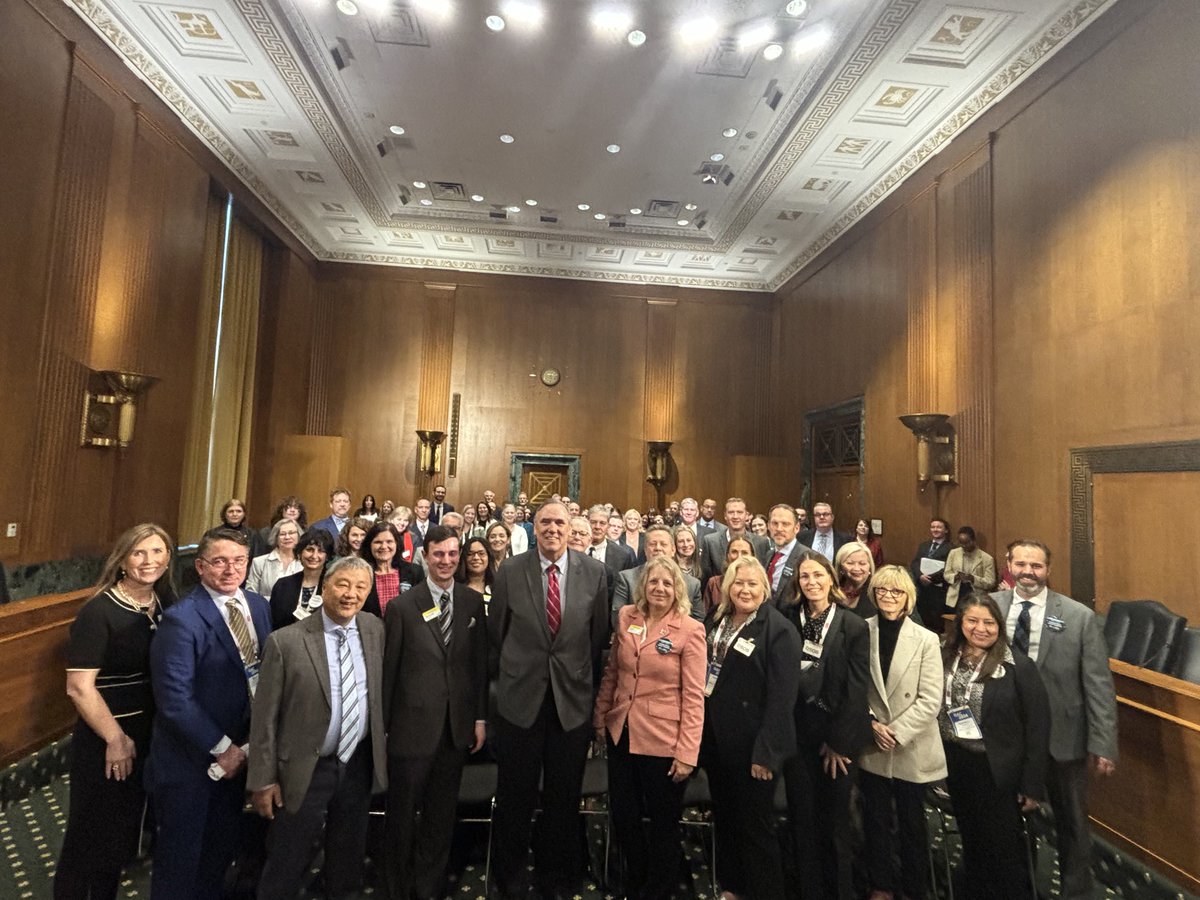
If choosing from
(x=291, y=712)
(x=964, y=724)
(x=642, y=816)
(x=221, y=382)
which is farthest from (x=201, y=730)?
(x=221, y=382)

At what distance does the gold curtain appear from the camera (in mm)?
7285

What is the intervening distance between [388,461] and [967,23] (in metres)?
8.88

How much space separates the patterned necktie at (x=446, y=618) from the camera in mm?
2465

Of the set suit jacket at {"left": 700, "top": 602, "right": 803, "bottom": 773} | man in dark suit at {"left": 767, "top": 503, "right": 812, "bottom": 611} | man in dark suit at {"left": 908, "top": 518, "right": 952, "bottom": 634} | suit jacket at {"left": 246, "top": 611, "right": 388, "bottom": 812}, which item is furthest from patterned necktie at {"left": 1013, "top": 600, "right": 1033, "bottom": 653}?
suit jacket at {"left": 246, "top": 611, "right": 388, "bottom": 812}

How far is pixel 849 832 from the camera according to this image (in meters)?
2.52

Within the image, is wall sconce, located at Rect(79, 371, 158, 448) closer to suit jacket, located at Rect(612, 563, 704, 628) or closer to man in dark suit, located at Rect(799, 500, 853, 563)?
suit jacket, located at Rect(612, 563, 704, 628)

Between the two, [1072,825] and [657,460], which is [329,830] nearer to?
[1072,825]

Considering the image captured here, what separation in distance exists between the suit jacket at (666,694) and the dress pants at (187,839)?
1434 mm

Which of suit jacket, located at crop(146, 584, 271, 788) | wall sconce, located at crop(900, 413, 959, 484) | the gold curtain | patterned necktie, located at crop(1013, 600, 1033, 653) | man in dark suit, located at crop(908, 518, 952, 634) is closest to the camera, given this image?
suit jacket, located at crop(146, 584, 271, 788)

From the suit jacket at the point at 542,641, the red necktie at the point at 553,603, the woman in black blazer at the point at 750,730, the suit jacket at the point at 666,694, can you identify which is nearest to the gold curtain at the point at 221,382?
the suit jacket at the point at 542,641

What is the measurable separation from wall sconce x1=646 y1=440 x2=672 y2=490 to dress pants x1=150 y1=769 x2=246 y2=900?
8.36 m

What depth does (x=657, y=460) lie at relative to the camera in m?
10.1

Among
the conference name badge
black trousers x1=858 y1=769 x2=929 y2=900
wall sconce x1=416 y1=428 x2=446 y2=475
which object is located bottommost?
black trousers x1=858 y1=769 x2=929 y2=900

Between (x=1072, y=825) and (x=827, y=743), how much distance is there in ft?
3.75
